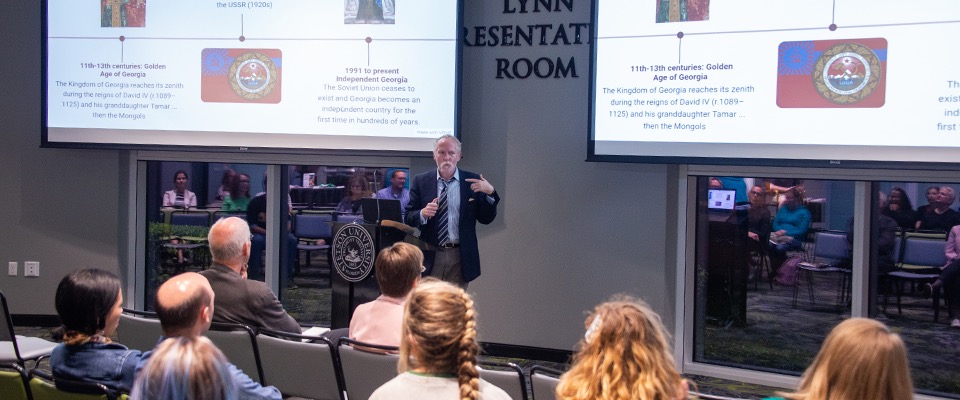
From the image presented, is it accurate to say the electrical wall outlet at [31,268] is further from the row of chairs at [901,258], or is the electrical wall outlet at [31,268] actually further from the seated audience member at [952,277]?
the seated audience member at [952,277]

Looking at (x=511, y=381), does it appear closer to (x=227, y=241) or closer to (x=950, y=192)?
(x=227, y=241)

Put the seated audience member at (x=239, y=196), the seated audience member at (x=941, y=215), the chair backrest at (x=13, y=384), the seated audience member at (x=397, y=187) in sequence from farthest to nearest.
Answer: the seated audience member at (x=239, y=196)
the seated audience member at (x=397, y=187)
the seated audience member at (x=941, y=215)
the chair backrest at (x=13, y=384)

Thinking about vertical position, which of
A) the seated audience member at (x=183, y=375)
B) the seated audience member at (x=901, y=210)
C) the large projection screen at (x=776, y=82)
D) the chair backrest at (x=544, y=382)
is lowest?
the chair backrest at (x=544, y=382)

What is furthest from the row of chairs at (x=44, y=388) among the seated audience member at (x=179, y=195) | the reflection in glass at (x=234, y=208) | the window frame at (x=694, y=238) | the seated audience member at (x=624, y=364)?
the seated audience member at (x=179, y=195)

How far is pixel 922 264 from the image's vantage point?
6.19 meters

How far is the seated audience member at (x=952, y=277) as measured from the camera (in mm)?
5820

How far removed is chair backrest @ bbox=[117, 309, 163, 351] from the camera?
3.55 m

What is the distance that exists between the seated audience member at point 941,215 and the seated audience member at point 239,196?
496cm

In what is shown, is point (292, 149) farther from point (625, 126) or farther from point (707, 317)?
point (707, 317)

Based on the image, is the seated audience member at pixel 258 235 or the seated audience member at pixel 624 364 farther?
the seated audience member at pixel 258 235

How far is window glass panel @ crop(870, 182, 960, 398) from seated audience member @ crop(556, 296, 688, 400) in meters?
4.29

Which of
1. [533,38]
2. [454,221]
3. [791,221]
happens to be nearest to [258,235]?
[454,221]

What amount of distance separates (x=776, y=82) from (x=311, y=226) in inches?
155

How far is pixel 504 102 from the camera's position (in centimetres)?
603
